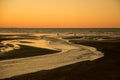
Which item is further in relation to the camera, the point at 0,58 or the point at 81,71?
the point at 0,58

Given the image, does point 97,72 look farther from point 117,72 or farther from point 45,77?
point 45,77

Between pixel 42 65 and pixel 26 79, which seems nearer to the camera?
pixel 26 79

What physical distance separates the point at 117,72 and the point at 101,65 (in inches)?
105

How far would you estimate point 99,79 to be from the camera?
1160 centimetres

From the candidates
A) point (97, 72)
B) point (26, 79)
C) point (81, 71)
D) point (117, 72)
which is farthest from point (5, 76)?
point (117, 72)

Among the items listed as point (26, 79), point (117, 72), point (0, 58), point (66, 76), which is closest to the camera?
point (26, 79)

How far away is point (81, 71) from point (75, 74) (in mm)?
1044

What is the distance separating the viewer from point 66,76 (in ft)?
40.1

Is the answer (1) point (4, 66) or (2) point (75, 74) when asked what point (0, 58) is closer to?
(1) point (4, 66)

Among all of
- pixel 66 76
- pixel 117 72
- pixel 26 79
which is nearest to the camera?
pixel 26 79

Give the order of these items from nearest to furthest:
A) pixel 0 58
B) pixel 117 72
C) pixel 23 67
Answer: pixel 117 72 → pixel 23 67 → pixel 0 58

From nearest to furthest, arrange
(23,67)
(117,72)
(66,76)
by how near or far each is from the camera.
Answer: (66,76) → (117,72) → (23,67)

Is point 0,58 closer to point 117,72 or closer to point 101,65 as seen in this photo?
point 101,65

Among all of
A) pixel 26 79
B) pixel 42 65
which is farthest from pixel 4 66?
pixel 26 79
